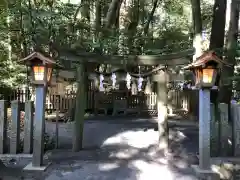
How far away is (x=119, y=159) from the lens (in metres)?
6.85

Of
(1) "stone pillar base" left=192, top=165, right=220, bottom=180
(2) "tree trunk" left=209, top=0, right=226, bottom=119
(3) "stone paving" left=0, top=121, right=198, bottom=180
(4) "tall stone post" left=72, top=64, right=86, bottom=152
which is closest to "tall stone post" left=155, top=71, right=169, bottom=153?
(3) "stone paving" left=0, top=121, right=198, bottom=180

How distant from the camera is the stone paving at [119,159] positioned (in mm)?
5828

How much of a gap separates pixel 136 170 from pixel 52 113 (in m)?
10.5

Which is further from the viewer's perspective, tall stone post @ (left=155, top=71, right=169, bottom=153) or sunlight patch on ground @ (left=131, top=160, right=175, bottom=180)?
tall stone post @ (left=155, top=71, right=169, bottom=153)

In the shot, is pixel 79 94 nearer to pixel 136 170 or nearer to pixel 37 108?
pixel 37 108

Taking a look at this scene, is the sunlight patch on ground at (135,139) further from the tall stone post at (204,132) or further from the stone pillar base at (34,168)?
the stone pillar base at (34,168)

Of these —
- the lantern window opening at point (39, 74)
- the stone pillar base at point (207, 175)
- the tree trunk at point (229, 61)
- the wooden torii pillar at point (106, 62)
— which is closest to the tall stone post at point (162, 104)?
the wooden torii pillar at point (106, 62)

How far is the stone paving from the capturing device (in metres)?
5.83

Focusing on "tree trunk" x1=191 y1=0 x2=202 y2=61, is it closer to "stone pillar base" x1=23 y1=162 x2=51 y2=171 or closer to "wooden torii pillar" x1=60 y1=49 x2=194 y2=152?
"wooden torii pillar" x1=60 y1=49 x2=194 y2=152

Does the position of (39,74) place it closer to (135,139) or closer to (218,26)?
(135,139)

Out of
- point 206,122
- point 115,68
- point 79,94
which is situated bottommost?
point 206,122

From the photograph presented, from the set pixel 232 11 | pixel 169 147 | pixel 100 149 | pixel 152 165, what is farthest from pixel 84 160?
pixel 232 11

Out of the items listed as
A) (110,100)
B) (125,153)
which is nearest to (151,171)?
(125,153)

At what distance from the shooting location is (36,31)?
9.04 meters
